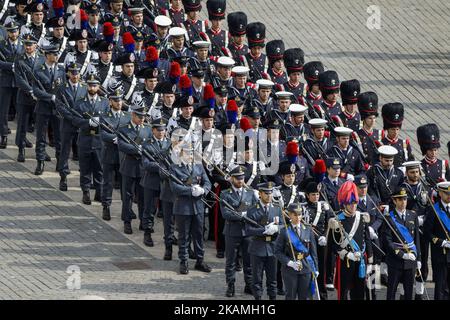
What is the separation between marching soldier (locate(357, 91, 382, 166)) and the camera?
109ft

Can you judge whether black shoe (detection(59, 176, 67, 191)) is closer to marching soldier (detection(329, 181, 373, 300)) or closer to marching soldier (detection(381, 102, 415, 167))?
marching soldier (detection(381, 102, 415, 167))

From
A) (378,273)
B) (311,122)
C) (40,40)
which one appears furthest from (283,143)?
(40,40)

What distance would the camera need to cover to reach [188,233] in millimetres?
31828

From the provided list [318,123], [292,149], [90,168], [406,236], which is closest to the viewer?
[406,236]

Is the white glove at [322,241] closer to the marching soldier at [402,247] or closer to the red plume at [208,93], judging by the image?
the marching soldier at [402,247]

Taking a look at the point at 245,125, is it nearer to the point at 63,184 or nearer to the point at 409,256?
the point at 63,184

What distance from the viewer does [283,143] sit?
33.1m

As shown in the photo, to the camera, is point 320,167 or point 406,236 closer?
point 406,236

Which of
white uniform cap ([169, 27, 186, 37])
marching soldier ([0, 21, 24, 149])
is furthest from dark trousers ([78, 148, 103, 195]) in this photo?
white uniform cap ([169, 27, 186, 37])

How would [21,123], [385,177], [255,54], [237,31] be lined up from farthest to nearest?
[237,31] → [255,54] → [21,123] → [385,177]

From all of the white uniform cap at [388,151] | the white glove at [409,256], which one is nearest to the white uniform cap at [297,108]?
→ the white uniform cap at [388,151]

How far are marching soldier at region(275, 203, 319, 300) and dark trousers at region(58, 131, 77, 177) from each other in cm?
659

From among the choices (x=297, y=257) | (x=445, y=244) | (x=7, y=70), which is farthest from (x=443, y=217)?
(x=7, y=70)

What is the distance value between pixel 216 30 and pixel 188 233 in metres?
7.16
